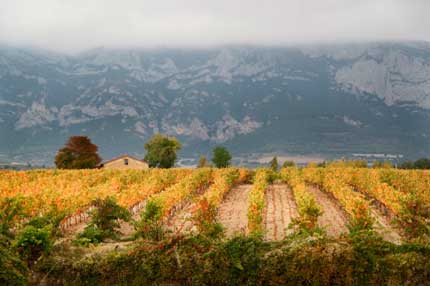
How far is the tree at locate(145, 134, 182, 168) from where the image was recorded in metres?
75.9

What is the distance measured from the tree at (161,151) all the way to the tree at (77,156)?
11.4m

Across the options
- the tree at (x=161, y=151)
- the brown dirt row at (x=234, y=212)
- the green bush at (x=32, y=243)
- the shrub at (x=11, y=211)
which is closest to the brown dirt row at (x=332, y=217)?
the brown dirt row at (x=234, y=212)

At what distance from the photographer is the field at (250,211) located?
1174 centimetres

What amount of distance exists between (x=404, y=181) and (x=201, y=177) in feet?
48.0

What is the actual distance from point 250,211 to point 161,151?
56.8 meters

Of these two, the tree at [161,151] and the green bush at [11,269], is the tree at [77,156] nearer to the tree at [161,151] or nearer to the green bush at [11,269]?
the tree at [161,151]

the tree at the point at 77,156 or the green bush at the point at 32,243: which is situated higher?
the green bush at the point at 32,243

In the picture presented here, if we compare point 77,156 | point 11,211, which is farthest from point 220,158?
point 11,211

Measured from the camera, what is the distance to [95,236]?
15.4 meters

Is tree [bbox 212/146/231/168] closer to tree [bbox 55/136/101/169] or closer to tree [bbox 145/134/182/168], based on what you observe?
tree [bbox 145/134/182/168]

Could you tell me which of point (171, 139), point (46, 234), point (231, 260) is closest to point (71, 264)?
point (46, 234)

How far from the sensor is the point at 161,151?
7569cm

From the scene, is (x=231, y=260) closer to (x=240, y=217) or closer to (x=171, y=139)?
(x=240, y=217)

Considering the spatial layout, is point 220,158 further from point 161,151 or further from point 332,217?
point 332,217
